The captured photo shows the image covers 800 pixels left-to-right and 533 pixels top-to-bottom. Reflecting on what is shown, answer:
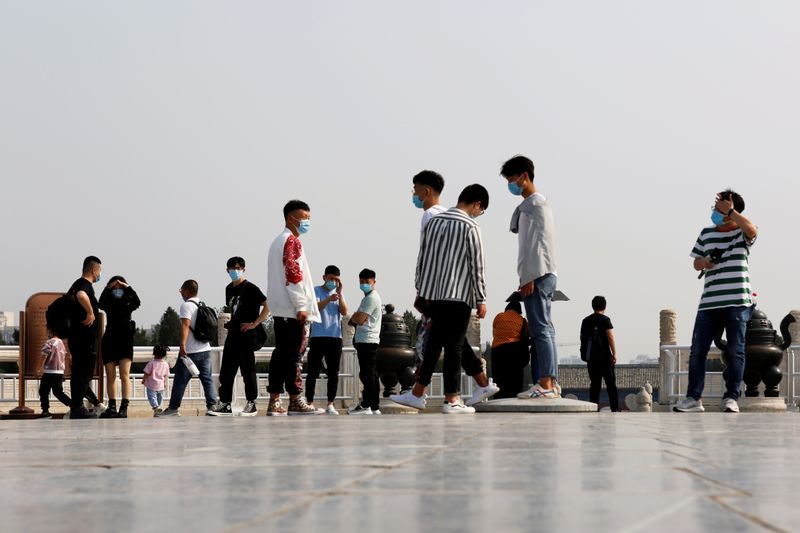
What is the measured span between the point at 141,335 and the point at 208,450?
55.1m

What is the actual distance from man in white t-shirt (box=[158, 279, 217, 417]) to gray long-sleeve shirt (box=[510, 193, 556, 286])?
149 inches

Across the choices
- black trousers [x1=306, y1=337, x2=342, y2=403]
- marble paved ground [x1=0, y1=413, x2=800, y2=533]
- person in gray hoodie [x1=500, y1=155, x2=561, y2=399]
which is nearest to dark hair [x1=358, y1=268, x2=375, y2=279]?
black trousers [x1=306, y1=337, x2=342, y2=403]

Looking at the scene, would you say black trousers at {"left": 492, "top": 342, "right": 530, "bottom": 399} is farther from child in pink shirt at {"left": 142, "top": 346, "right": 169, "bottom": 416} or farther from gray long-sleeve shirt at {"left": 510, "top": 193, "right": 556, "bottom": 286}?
child in pink shirt at {"left": 142, "top": 346, "right": 169, "bottom": 416}

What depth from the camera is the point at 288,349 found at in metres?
8.79

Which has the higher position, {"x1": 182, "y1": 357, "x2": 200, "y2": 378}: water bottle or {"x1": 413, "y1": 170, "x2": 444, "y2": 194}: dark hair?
{"x1": 413, "y1": 170, "x2": 444, "y2": 194}: dark hair

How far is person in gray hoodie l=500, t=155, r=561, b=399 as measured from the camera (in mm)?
7918

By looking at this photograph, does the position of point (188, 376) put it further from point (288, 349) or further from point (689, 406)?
point (689, 406)

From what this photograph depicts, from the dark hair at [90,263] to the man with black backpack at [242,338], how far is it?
1198 mm

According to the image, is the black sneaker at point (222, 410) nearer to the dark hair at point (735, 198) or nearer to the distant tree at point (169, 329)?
the dark hair at point (735, 198)

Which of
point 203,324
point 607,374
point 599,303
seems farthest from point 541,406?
point 599,303

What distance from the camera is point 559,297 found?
877 centimetres

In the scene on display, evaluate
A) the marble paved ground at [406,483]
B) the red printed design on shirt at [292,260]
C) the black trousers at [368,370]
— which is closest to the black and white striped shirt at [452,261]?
the red printed design on shirt at [292,260]

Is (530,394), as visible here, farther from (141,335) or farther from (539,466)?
(141,335)

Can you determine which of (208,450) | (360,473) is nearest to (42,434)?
(208,450)
